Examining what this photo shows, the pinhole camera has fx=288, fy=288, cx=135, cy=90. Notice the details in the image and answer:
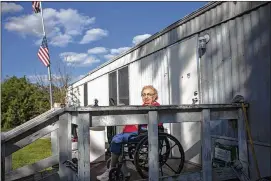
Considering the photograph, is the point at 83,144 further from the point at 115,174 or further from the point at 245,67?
the point at 245,67

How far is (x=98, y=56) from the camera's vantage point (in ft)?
70.6

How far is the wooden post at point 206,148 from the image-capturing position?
10.4 ft

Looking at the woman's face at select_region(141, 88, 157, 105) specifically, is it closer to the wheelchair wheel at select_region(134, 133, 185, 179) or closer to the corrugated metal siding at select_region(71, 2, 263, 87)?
the wheelchair wheel at select_region(134, 133, 185, 179)

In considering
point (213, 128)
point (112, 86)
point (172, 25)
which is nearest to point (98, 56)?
point (112, 86)

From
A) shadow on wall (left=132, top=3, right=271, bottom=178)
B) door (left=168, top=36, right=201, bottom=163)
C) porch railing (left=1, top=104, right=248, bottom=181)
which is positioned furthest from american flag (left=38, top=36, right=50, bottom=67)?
porch railing (left=1, top=104, right=248, bottom=181)

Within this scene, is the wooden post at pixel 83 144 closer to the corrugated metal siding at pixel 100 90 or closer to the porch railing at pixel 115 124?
the porch railing at pixel 115 124

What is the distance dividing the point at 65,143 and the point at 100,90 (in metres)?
7.59

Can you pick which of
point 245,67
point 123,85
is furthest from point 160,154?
point 123,85

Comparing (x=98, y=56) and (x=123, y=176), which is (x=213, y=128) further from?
(x=98, y=56)

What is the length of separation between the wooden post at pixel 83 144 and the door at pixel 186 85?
226 cm

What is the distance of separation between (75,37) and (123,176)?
1583cm

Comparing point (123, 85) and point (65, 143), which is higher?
point (123, 85)

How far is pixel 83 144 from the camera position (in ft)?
8.72

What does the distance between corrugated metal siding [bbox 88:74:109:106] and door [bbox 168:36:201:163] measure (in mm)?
4698
